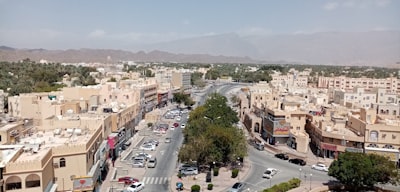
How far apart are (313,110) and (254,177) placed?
61.1 ft

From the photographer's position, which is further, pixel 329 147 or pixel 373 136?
pixel 329 147

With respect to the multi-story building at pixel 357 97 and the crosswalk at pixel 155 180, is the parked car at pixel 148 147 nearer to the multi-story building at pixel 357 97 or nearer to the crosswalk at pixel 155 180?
the crosswalk at pixel 155 180

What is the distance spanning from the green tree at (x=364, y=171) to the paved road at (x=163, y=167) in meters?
13.1

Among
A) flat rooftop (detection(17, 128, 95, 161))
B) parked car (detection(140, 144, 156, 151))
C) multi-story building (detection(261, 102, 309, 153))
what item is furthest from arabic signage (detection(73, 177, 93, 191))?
multi-story building (detection(261, 102, 309, 153))

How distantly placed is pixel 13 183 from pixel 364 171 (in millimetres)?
22549

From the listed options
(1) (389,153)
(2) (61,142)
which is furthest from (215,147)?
(1) (389,153)

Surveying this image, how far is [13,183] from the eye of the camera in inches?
749

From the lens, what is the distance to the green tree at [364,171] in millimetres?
27562

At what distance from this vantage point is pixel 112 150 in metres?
36.1

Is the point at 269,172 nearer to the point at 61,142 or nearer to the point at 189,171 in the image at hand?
the point at 189,171

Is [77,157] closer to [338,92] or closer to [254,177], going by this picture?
Result: [254,177]

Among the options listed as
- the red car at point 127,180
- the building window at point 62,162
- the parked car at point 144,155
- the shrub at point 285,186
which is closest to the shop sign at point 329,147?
the shrub at point 285,186

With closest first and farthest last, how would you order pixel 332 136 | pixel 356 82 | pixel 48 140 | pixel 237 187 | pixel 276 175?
1. pixel 48 140
2. pixel 237 187
3. pixel 276 175
4. pixel 332 136
5. pixel 356 82

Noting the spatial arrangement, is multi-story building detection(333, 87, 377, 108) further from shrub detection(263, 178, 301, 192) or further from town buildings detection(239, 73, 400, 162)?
shrub detection(263, 178, 301, 192)
